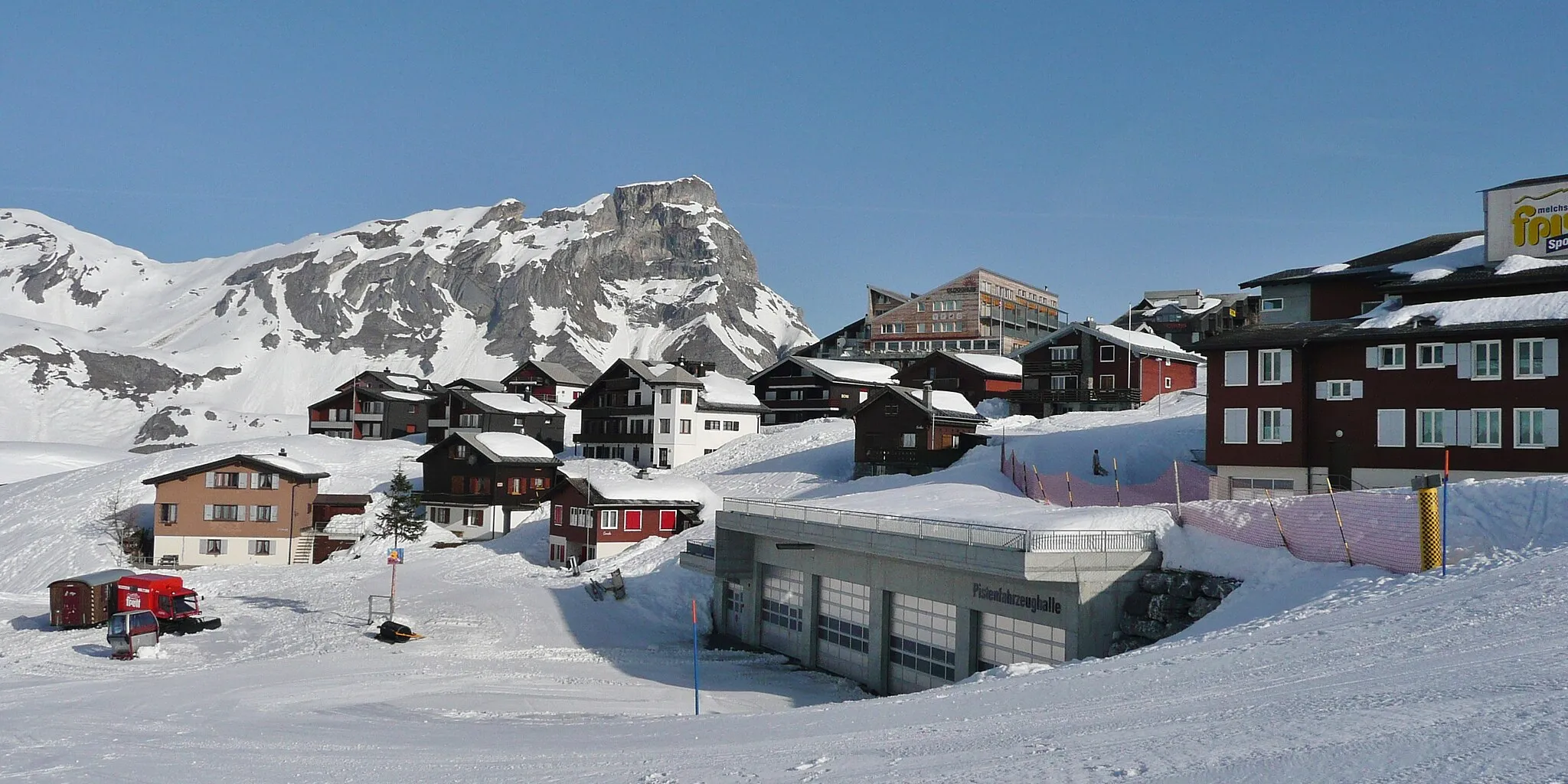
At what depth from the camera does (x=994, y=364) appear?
8719 cm

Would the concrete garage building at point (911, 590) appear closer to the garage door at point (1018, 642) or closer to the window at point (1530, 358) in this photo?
the garage door at point (1018, 642)

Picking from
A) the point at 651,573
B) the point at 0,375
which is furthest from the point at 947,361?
the point at 0,375

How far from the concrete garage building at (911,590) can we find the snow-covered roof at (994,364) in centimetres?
4542

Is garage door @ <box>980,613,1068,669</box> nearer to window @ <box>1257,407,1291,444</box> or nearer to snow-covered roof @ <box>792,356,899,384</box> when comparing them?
window @ <box>1257,407,1291,444</box>

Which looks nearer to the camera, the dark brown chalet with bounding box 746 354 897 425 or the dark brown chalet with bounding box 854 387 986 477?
the dark brown chalet with bounding box 854 387 986 477

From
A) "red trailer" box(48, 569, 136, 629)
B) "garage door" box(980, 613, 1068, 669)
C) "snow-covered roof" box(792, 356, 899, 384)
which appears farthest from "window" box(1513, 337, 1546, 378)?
"snow-covered roof" box(792, 356, 899, 384)

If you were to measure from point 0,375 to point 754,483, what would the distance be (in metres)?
167

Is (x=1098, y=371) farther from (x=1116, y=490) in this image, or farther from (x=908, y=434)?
(x=1116, y=490)

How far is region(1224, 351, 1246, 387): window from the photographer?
136 feet

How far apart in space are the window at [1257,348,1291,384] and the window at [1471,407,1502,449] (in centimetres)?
631

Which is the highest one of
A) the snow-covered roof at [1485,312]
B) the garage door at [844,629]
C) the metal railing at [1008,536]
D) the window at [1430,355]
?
the snow-covered roof at [1485,312]

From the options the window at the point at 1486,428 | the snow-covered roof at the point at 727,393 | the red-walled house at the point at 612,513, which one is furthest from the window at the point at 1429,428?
the snow-covered roof at the point at 727,393

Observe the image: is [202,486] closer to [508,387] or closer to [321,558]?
[321,558]

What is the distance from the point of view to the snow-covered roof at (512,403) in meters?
88.0
